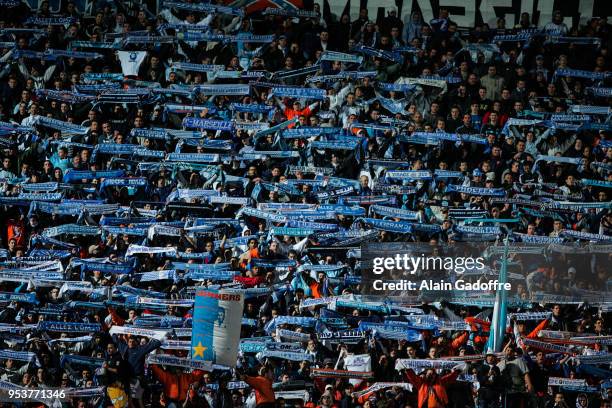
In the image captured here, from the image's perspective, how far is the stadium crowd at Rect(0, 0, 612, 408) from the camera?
66.8 ft

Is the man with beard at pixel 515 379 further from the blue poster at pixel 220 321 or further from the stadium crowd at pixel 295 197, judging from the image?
the blue poster at pixel 220 321

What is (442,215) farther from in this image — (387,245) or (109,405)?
(109,405)

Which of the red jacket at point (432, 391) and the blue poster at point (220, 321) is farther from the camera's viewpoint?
the red jacket at point (432, 391)

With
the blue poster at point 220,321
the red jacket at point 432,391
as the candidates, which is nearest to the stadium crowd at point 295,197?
the red jacket at point 432,391

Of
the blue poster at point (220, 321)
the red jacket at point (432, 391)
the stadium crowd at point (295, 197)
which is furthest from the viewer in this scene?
the stadium crowd at point (295, 197)

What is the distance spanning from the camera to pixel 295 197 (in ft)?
78.0

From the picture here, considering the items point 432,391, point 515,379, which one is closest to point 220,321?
point 432,391

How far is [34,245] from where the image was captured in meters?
23.5

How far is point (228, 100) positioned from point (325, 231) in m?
3.86

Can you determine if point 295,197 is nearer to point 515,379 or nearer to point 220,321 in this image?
point 515,379

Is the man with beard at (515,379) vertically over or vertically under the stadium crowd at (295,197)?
under

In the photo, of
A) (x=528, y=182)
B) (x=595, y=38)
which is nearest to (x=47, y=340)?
(x=528, y=182)

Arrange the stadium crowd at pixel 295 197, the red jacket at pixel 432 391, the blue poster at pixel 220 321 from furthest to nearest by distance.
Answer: the stadium crowd at pixel 295 197 → the red jacket at pixel 432 391 → the blue poster at pixel 220 321

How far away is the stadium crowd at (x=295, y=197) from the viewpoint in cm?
2038
